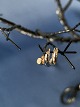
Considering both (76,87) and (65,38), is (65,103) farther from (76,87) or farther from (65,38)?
(65,38)

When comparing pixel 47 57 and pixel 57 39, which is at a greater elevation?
pixel 57 39

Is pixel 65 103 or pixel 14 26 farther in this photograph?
pixel 65 103

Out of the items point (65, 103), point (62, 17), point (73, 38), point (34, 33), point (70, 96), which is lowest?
point (65, 103)

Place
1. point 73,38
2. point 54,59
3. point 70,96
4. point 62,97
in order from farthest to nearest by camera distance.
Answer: point 62,97
point 70,96
point 54,59
point 73,38

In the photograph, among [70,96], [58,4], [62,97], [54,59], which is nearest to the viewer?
[58,4]

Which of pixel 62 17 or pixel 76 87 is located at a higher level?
pixel 62 17

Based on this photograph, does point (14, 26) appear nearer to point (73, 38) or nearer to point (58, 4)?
point (73, 38)

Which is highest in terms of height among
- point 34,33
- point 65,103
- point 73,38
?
point 73,38

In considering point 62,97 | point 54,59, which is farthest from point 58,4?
point 62,97

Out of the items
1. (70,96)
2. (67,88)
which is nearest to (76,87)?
(70,96)
